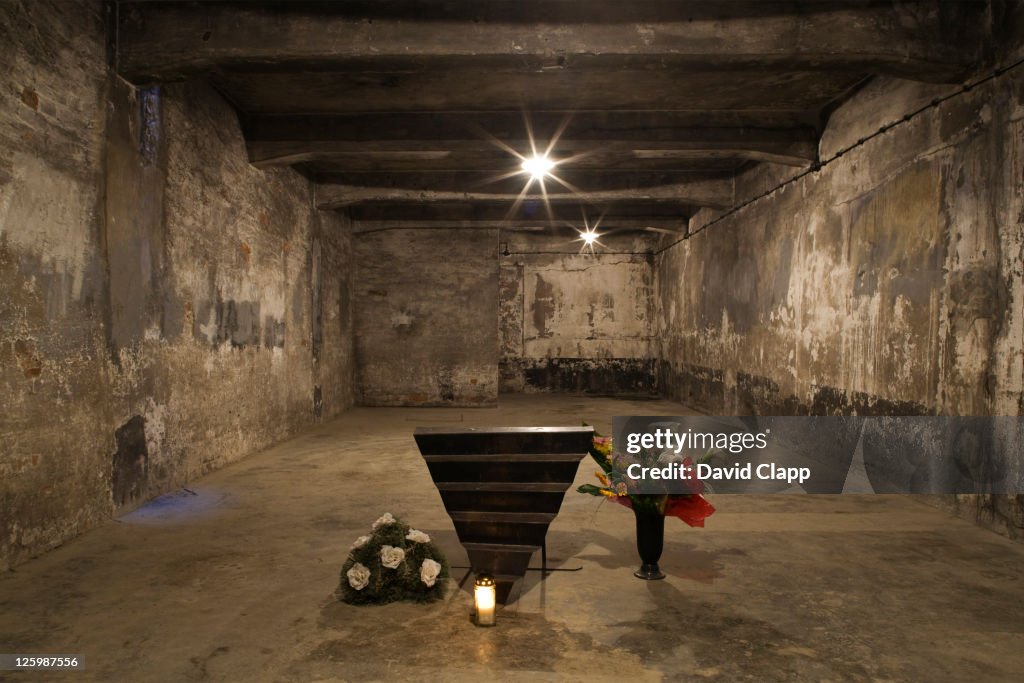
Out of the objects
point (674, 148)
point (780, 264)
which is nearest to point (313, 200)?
point (674, 148)

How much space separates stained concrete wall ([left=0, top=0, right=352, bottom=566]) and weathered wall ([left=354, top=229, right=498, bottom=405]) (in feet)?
12.6

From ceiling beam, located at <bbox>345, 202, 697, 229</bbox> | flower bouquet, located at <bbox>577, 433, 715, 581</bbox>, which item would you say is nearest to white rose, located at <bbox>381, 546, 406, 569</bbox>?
flower bouquet, located at <bbox>577, 433, 715, 581</bbox>

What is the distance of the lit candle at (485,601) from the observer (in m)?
2.68

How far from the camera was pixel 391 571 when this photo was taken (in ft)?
9.80

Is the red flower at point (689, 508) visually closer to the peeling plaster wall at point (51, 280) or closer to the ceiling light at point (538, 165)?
the peeling plaster wall at point (51, 280)

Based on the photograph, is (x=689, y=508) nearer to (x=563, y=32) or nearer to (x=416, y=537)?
(x=416, y=537)

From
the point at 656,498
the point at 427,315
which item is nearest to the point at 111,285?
the point at 656,498

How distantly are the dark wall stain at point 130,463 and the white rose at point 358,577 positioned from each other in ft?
7.70

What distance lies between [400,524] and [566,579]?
2.93ft

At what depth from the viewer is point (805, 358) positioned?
6.46m

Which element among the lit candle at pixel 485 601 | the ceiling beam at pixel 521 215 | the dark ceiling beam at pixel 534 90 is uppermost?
the dark ceiling beam at pixel 534 90

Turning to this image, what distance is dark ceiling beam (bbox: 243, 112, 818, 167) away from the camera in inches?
250

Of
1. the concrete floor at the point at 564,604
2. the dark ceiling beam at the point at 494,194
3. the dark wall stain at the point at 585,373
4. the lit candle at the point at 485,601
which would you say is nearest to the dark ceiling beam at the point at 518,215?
the dark ceiling beam at the point at 494,194

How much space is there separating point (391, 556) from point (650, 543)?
4.29 feet
